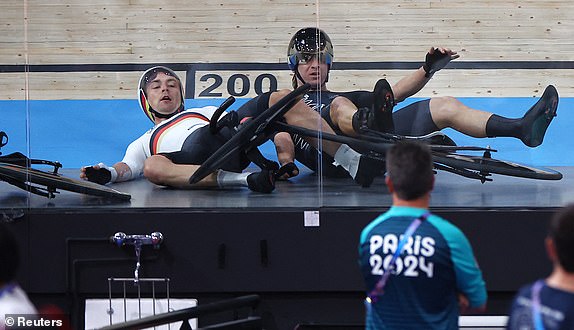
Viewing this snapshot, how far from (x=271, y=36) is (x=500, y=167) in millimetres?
1609

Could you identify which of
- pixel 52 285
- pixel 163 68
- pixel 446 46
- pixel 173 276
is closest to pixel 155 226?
pixel 173 276

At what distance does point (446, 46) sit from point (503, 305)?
1.57 meters

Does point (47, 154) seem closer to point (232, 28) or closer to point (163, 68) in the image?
point (163, 68)

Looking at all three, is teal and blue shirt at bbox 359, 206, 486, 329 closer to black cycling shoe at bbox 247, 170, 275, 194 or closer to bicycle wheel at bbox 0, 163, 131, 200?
black cycling shoe at bbox 247, 170, 275, 194

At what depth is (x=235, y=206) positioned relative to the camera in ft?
18.4

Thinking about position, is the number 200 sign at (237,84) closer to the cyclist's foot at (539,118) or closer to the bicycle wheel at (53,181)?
the bicycle wheel at (53,181)

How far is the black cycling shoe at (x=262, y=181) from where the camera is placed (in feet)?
19.0

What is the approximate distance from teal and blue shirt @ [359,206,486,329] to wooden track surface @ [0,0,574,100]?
2.51 metres

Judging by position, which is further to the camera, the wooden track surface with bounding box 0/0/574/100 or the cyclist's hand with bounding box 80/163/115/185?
the cyclist's hand with bounding box 80/163/115/185

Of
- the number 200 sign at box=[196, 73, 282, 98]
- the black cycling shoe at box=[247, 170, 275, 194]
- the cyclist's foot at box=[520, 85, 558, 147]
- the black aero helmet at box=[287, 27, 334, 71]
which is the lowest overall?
the black cycling shoe at box=[247, 170, 275, 194]

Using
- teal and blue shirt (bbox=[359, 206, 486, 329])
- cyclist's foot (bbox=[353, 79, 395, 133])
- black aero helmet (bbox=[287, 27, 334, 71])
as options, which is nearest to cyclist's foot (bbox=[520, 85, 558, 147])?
cyclist's foot (bbox=[353, 79, 395, 133])

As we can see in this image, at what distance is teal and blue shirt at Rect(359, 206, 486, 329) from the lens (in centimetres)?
332

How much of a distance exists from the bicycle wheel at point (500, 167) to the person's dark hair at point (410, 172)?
2.37m

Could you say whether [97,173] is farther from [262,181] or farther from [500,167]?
[500,167]
